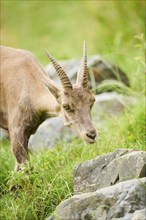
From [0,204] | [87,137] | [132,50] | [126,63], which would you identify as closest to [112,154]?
[87,137]

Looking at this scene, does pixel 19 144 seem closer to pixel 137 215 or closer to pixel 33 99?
pixel 33 99

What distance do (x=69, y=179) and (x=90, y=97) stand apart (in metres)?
0.89

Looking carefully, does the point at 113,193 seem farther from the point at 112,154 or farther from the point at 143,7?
the point at 143,7

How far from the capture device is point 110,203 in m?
6.77

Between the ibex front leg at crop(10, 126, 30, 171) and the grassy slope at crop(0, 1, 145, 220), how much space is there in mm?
203

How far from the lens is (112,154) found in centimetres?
773

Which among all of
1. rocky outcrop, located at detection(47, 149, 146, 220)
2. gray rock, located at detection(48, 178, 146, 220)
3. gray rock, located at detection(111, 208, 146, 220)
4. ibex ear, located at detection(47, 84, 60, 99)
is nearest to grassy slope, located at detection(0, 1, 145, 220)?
ibex ear, located at detection(47, 84, 60, 99)

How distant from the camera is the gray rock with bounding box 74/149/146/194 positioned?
282 inches

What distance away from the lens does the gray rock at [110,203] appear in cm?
669

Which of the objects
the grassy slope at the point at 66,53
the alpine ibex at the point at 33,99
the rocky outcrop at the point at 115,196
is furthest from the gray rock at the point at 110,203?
the alpine ibex at the point at 33,99

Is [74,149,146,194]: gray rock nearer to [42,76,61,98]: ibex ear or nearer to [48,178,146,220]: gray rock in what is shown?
[48,178,146,220]: gray rock

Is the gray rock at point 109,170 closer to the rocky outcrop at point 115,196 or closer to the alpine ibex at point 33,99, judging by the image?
the rocky outcrop at point 115,196

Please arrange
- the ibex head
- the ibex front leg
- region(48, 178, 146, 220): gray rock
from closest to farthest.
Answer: region(48, 178, 146, 220): gray rock < the ibex head < the ibex front leg

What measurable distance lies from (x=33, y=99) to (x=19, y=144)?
0.52 m
